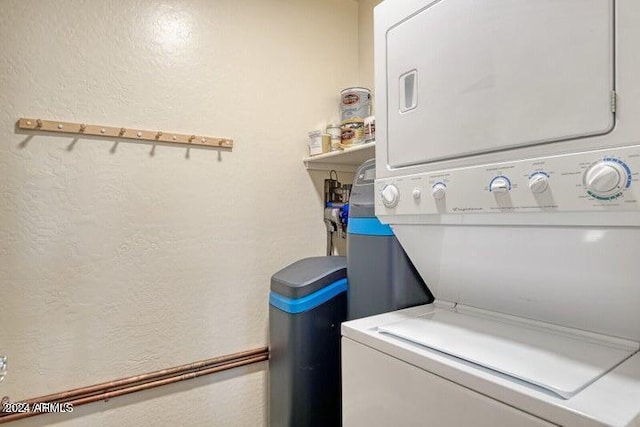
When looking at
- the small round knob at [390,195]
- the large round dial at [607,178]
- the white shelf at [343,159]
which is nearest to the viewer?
the large round dial at [607,178]

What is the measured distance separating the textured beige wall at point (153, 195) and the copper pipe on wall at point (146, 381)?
0.12 feet

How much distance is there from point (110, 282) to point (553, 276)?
1632mm


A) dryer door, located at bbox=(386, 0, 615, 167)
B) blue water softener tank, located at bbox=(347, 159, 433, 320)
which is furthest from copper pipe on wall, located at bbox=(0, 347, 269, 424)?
dryer door, located at bbox=(386, 0, 615, 167)

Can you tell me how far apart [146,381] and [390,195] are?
4.52 ft

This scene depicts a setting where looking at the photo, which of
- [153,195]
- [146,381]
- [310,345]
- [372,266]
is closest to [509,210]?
[372,266]

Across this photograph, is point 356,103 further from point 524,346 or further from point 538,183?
point 524,346

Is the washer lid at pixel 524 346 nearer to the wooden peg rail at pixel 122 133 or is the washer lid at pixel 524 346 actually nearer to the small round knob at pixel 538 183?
the small round knob at pixel 538 183

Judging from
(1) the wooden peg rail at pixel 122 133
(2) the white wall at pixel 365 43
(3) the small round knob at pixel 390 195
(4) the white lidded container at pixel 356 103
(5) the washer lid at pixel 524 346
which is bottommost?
(5) the washer lid at pixel 524 346

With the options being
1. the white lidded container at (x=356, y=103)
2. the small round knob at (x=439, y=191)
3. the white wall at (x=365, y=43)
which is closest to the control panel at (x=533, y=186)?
the small round knob at (x=439, y=191)

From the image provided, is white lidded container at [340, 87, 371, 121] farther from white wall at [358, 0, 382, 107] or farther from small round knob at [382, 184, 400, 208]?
small round knob at [382, 184, 400, 208]

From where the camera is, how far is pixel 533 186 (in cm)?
74

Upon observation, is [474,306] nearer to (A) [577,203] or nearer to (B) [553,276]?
(B) [553,276]

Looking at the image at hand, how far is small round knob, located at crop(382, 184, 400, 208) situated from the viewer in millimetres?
1056

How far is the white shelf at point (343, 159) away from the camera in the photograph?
1.70m
